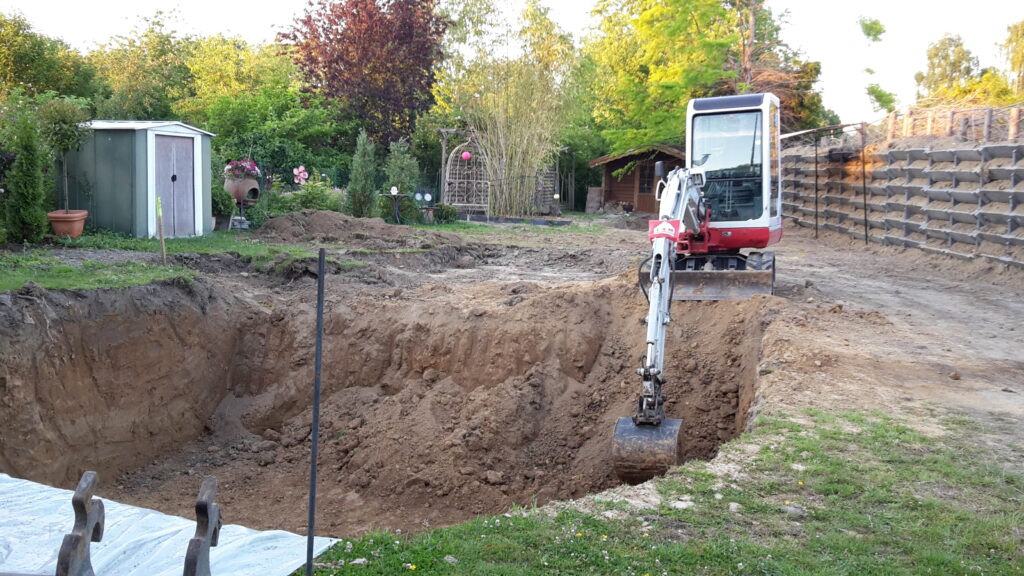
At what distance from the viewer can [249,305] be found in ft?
33.4

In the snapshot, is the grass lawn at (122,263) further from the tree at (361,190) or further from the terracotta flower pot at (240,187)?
the tree at (361,190)

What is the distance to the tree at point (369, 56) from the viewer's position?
2656cm

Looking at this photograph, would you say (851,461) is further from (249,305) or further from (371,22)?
(371,22)

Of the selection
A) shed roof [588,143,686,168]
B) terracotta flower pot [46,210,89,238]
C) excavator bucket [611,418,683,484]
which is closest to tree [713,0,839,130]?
shed roof [588,143,686,168]

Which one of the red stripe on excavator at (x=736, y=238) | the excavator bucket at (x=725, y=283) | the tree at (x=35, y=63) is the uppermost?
the tree at (x=35, y=63)

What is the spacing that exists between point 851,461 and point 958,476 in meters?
0.61

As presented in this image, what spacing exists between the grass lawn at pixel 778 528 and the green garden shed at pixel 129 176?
1171 cm

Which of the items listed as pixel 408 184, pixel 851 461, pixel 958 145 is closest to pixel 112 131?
pixel 408 184

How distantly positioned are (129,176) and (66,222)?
58.9 inches

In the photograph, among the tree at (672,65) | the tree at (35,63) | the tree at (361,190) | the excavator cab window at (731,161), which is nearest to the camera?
the excavator cab window at (731,161)

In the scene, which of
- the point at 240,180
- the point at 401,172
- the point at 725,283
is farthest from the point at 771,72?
the point at 725,283

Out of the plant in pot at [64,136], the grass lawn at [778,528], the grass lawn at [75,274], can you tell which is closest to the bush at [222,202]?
the plant in pot at [64,136]

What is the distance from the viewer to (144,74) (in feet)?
95.8

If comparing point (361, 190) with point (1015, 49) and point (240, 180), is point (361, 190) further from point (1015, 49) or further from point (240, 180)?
point (1015, 49)
